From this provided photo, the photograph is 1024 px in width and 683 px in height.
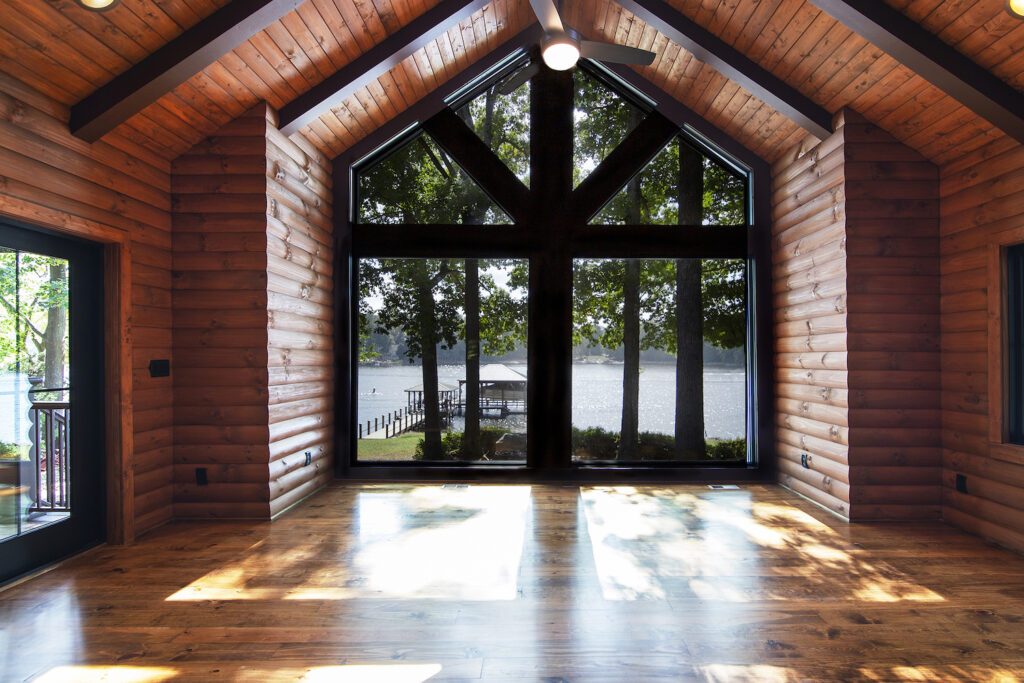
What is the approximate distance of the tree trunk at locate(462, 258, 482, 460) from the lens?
18.0 ft

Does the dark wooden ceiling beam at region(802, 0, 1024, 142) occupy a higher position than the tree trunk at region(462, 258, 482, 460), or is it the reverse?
the dark wooden ceiling beam at region(802, 0, 1024, 142)

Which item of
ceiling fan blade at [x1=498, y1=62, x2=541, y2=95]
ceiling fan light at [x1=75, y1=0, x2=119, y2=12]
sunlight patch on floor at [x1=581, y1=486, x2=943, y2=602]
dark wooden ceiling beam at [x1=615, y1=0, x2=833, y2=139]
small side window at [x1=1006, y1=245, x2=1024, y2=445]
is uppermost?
dark wooden ceiling beam at [x1=615, y1=0, x2=833, y2=139]

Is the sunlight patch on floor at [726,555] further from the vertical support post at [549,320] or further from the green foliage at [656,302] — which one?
the green foliage at [656,302]

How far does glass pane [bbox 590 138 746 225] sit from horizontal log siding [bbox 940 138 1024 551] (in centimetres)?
177

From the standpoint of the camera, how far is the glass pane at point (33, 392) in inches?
120

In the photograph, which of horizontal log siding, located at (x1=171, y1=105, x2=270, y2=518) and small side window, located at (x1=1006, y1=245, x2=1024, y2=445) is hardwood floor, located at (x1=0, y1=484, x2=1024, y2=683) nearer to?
horizontal log siding, located at (x1=171, y1=105, x2=270, y2=518)

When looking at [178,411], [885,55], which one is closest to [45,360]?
[178,411]

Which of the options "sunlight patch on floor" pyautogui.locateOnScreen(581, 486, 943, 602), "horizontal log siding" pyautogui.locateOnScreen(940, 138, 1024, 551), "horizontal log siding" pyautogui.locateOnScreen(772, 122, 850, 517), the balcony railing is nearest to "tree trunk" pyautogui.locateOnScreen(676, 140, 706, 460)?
"horizontal log siding" pyautogui.locateOnScreen(772, 122, 850, 517)

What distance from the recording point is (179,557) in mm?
3443

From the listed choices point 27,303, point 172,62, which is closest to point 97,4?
point 172,62

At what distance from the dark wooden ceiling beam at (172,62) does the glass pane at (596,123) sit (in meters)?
2.99

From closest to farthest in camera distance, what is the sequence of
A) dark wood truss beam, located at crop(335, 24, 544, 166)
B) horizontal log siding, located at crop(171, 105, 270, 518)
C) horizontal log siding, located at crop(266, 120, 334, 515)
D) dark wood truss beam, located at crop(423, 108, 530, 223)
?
horizontal log siding, located at crop(171, 105, 270, 518) → horizontal log siding, located at crop(266, 120, 334, 515) → dark wood truss beam, located at crop(335, 24, 544, 166) → dark wood truss beam, located at crop(423, 108, 530, 223)

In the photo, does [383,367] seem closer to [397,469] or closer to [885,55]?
[397,469]

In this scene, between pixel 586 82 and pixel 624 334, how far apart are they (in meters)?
2.58
